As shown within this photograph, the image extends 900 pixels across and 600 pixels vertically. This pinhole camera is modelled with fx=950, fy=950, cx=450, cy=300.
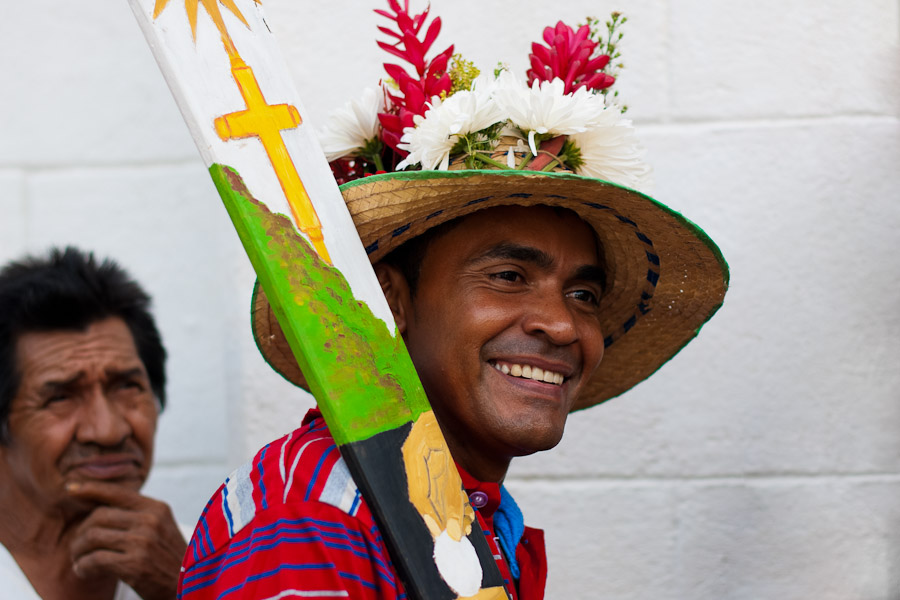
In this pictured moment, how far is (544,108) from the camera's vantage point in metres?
1.88

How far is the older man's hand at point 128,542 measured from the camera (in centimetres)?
251

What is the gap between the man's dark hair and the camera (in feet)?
8.96

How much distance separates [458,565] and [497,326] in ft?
1.69

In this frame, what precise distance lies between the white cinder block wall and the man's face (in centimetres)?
64

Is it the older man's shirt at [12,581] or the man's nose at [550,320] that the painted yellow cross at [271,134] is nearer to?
the man's nose at [550,320]

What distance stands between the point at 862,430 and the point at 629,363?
1149mm

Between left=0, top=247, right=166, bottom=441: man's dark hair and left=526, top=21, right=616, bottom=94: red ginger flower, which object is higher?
left=526, top=21, right=616, bottom=94: red ginger flower

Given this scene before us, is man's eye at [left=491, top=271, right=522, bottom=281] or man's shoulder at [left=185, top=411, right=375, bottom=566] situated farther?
man's eye at [left=491, top=271, right=522, bottom=281]

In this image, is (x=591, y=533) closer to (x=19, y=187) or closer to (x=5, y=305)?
(x=5, y=305)

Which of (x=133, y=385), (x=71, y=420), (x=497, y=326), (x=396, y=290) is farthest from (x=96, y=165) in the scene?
(x=497, y=326)

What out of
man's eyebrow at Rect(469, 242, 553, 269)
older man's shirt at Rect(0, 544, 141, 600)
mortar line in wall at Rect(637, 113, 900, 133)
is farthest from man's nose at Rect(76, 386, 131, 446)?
mortar line in wall at Rect(637, 113, 900, 133)

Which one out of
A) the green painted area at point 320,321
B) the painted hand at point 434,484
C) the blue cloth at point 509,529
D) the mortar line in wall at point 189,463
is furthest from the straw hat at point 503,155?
the mortar line in wall at point 189,463

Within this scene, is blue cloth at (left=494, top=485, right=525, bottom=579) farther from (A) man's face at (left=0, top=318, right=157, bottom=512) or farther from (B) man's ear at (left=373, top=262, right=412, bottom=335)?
(A) man's face at (left=0, top=318, right=157, bottom=512)

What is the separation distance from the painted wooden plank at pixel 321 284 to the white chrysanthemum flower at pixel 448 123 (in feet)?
0.66
